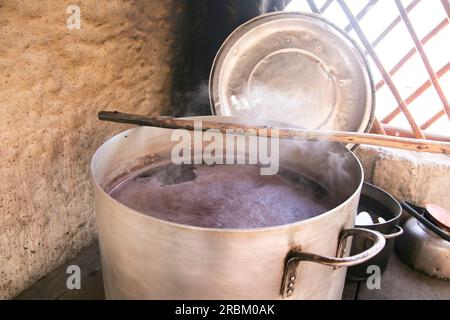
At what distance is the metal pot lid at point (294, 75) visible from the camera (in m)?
1.60

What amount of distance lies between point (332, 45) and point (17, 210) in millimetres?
1320

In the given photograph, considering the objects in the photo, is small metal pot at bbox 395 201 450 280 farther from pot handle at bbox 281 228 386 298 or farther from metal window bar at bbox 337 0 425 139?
pot handle at bbox 281 228 386 298

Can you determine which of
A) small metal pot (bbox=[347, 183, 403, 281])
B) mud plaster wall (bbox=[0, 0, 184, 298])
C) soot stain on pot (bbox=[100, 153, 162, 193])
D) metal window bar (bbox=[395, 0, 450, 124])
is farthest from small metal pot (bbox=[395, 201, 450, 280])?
mud plaster wall (bbox=[0, 0, 184, 298])

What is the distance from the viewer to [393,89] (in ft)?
6.30

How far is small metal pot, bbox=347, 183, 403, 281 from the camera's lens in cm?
147

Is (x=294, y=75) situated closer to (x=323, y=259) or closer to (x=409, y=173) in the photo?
(x=409, y=173)

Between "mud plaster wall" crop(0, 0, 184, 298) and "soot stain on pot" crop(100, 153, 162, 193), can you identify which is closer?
"mud plaster wall" crop(0, 0, 184, 298)

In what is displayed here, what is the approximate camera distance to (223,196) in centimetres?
129

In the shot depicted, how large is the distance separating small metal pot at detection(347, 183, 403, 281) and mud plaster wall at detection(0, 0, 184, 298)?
1.06m

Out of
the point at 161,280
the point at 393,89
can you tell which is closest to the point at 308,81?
the point at 393,89

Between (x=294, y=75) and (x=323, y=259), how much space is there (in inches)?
41.3
